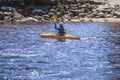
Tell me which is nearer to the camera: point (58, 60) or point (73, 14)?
point (58, 60)

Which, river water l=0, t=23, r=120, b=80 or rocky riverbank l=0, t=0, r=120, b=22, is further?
rocky riverbank l=0, t=0, r=120, b=22

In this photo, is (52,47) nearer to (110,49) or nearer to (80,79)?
(110,49)

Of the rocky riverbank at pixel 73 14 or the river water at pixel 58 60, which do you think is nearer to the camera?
the river water at pixel 58 60

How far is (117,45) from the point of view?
45562mm

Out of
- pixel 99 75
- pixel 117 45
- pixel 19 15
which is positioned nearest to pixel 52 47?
pixel 117 45

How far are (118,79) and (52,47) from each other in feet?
57.8

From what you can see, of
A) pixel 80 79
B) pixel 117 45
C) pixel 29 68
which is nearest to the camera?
pixel 80 79

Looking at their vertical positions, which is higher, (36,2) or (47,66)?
(47,66)

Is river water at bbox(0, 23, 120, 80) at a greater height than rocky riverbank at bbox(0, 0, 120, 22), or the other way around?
river water at bbox(0, 23, 120, 80)

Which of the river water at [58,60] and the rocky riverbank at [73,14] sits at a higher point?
the river water at [58,60]

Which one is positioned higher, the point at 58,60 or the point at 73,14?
the point at 58,60

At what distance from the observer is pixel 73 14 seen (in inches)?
3659

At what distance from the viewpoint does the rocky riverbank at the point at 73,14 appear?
88562 millimetres

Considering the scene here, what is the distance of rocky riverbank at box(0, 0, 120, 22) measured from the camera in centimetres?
8856
